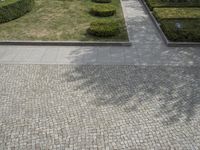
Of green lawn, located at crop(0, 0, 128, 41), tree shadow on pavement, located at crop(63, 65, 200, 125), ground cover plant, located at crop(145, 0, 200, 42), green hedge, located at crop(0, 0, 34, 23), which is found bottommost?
tree shadow on pavement, located at crop(63, 65, 200, 125)

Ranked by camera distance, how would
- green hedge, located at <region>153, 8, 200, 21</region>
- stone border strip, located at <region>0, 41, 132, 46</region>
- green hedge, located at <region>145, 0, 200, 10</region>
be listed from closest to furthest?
stone border strip, located at <region>0, 41, 132, 46</region> → green hedge, located at <region>153, 8, 200, 21</region> → green hedge, located at <region>145, 0, 200, 10</region>

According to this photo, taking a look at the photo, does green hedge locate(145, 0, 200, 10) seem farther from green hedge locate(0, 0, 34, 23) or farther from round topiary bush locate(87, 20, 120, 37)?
green hedge locate(0, 0, 34, 23)

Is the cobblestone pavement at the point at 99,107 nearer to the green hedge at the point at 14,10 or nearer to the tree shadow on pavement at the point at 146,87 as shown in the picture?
the tree shadow on pavement at the point at 146,87

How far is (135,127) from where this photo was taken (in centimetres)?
833

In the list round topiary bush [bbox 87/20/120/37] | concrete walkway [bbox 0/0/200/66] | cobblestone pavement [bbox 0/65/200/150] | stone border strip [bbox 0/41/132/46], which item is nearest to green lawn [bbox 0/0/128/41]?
round topiary bush [bbox 87/20/120/37]

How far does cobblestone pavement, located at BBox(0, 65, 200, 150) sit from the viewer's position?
25.7ft

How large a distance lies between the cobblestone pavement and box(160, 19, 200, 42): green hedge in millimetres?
2565

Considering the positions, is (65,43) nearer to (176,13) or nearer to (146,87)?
(146,87)

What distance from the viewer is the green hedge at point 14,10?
1570 centimetres

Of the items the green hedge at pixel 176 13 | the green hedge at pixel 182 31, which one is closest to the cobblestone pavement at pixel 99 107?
the green hedge at pixel 182 31

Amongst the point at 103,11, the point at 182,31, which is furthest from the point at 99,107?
the point at 103,11

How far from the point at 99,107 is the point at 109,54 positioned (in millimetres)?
4113

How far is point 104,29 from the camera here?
46.8ft

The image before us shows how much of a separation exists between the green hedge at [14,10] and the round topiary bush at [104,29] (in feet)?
15.5
